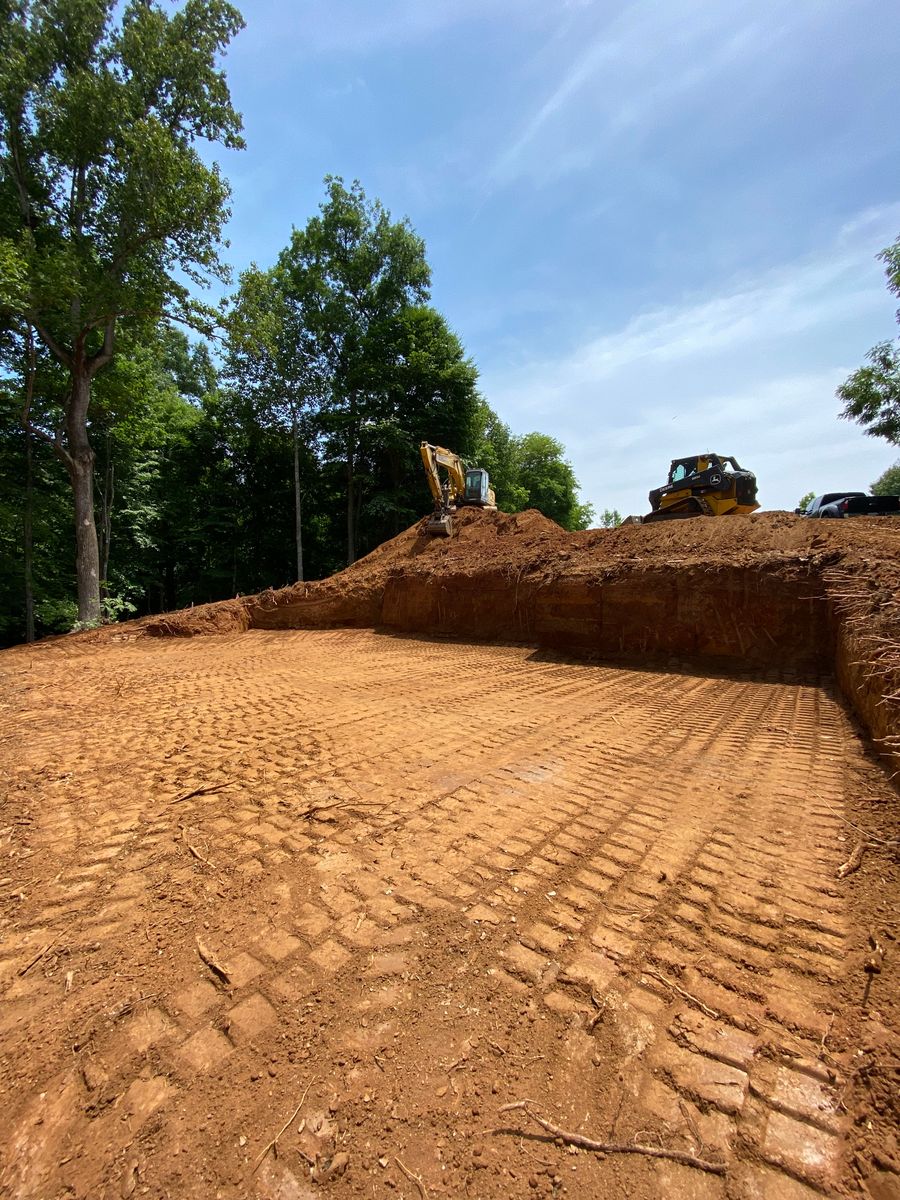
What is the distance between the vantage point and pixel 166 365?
33469mm

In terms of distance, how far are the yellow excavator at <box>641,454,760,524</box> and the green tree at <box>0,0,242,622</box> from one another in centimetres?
1615

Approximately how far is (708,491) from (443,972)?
46.6 ft

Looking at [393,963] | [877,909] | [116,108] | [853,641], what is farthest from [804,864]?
[116,108]

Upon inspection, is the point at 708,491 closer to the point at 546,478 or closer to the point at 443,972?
the point at 443,972

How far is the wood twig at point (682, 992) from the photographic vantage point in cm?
158

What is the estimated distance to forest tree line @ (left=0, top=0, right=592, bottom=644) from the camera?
13641 mm

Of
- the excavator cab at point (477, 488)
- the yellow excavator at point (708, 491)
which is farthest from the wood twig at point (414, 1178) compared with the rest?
the excavator cab at point (477, 488)

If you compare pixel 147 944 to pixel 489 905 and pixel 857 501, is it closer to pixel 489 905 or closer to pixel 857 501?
pixel 489 905

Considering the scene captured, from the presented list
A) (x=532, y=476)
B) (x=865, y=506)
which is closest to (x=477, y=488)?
(x=865, y=506)

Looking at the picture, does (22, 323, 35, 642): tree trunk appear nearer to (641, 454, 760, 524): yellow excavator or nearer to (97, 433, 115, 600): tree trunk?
(97, 433, 115, 600): tree trunk

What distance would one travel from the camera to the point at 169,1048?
149 cm

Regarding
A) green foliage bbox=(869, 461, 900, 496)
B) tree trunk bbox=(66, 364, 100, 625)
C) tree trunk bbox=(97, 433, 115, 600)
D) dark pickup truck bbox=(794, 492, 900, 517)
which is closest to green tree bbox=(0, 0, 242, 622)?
tree trunk bbox=(66, 364, 100, 625)

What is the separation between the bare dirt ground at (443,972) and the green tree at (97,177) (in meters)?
15.2

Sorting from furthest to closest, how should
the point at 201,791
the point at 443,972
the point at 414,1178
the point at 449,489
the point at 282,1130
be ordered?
the point at 449,489
the point at 201,791
the point at 443,972
the point at 282,1130
the point at 414,1178
